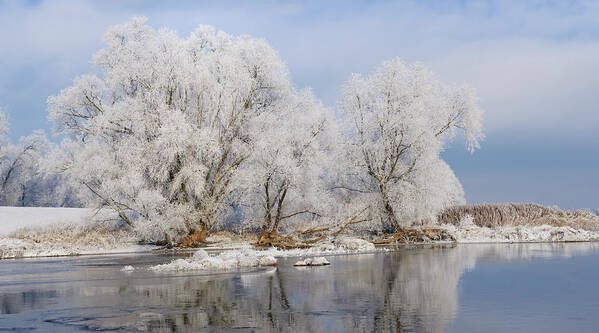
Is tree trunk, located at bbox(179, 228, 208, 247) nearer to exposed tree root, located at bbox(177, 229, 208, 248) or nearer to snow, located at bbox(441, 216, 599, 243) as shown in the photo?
exposed tree root, located at bbox(177, 229, 208, 248)

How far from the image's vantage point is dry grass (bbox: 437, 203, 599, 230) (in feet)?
94.3

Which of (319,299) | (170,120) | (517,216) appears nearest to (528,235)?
(517,216)

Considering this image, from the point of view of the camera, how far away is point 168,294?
8922 mm

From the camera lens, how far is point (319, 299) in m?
7.91

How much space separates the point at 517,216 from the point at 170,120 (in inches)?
730

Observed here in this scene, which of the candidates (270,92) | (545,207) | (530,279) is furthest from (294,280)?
(545,207)

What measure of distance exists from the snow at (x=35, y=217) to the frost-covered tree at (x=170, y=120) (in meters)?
1.98

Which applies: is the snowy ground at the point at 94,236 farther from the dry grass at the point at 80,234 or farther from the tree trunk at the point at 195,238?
the tree trunk at the point at 195,238

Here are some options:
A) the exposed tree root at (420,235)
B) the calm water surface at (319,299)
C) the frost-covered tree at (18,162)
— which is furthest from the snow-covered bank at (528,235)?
the frost-covered tree at (18,162)

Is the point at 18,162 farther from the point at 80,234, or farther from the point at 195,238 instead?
the point at 195,238

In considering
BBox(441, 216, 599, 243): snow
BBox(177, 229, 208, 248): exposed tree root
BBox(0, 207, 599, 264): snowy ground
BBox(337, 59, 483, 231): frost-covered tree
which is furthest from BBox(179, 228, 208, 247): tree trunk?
BBox(441, 216, 599, 243): snow

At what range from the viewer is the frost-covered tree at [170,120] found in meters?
23.9

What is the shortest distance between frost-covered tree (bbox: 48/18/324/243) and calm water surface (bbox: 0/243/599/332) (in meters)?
11.0

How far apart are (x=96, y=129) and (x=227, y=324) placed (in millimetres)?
20669
